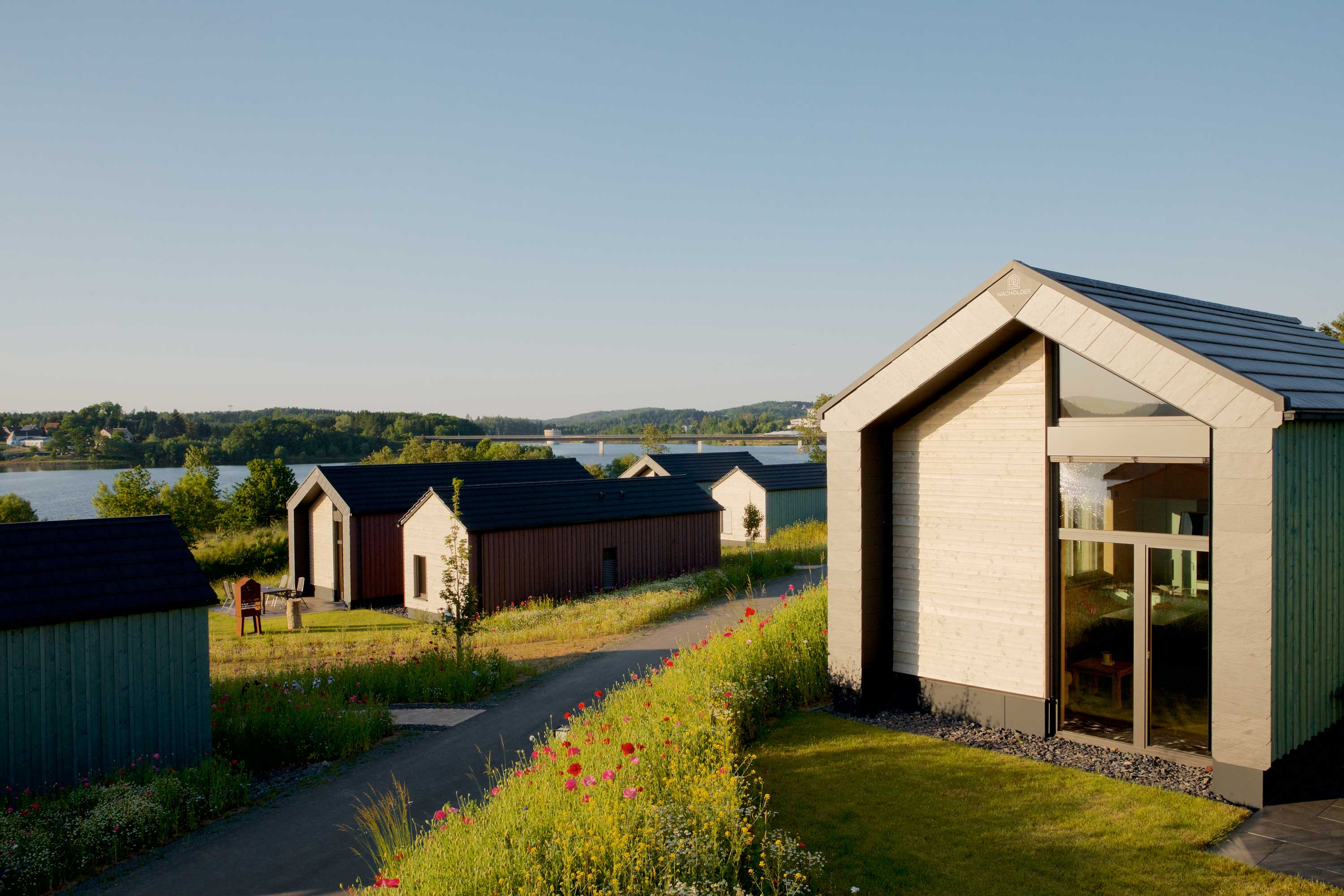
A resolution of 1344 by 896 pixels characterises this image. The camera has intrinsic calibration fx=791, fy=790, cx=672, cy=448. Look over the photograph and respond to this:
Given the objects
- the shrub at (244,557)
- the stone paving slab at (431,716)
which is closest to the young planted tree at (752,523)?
the shrub at (244,557)

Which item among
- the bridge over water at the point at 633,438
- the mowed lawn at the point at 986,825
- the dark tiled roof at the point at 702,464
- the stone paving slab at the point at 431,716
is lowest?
the stone paving slab at the point at 431,716

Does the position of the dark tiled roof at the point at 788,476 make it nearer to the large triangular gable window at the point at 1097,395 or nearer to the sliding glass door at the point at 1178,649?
the large triangular gable window at the point at 1097,395

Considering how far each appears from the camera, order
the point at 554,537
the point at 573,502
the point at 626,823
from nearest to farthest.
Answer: the point at 626,823 → the point at 554,537 → the point at 573,502

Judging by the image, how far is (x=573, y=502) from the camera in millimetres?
22609

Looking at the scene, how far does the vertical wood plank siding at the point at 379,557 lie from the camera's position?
2323 centimetres

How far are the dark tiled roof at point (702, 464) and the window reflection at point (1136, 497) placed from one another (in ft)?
90.4

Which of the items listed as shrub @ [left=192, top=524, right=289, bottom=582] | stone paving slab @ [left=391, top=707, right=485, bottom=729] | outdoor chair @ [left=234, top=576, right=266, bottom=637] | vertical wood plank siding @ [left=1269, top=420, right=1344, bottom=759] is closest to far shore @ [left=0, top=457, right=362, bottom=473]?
Answer: shrub @ [left=192, top=524, right=289, bottom=582]

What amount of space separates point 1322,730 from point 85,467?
98.4m

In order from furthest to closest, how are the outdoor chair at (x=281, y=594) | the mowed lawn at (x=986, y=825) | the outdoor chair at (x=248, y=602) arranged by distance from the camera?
the outdoor chair at (x=281, y=594) → the outdoor chair at (x=248, y=602) → the mowed lawn at (x=986, y=825)

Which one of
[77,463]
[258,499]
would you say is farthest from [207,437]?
[258,499]

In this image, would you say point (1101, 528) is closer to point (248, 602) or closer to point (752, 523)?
point (248, 602)

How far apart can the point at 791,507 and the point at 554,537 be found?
15065 millimetres

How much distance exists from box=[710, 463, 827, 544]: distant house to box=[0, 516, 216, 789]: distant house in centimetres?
2529

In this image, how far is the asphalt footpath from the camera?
21.6 ft
